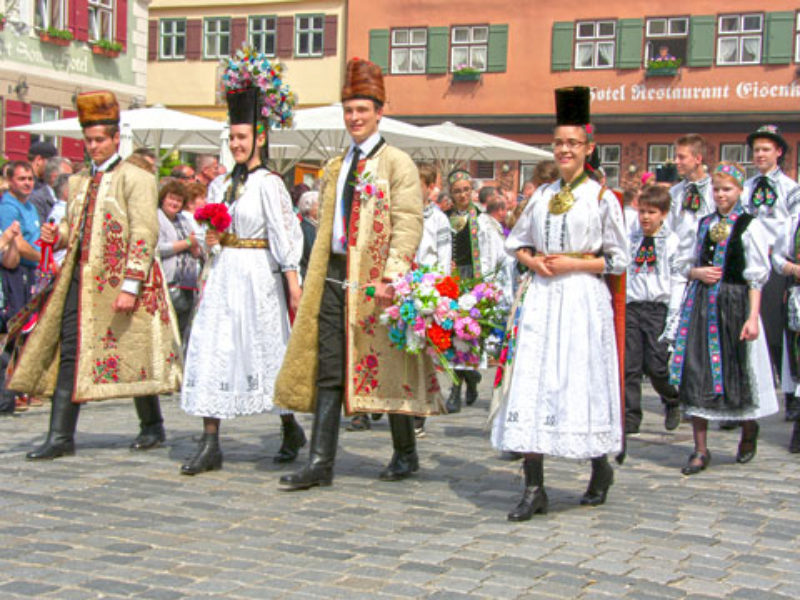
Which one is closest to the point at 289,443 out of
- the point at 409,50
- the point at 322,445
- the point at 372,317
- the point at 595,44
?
the point at 322,445

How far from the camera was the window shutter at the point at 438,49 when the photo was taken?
36.8 metres

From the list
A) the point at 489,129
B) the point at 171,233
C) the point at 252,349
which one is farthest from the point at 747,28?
the point at 252,349

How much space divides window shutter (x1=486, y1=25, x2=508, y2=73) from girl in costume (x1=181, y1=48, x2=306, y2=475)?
98.2 ft

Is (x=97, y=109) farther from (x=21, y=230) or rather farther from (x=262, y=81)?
(x=21, y=230)

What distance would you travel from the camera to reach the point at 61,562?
4.86 m

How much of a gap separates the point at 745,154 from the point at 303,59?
1381 centimetres

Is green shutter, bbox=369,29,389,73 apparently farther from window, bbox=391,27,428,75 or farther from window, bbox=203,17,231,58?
window, bbox=203,17,231,58

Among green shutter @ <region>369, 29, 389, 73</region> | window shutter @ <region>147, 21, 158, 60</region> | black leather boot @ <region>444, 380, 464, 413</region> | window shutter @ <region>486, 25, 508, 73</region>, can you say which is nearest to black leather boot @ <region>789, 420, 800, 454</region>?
black leather boot @ <region>444, 380, 464, 413</region>

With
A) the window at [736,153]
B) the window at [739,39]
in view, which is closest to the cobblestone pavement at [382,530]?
the window at [736,153]

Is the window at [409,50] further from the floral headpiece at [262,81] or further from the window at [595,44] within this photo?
the floral headpiece at [262,81]

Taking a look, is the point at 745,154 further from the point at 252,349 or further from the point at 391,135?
the point at 252,349

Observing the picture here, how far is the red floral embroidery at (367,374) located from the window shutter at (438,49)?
3104 centimetres

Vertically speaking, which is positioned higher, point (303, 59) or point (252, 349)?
point (303, 59)

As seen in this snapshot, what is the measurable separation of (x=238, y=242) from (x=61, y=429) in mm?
1609
